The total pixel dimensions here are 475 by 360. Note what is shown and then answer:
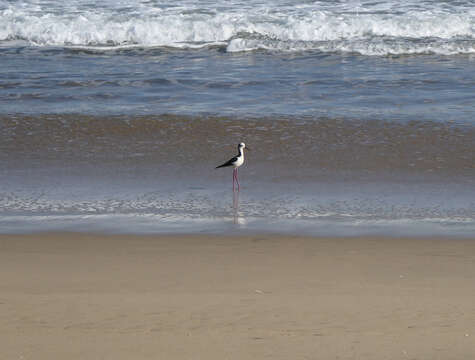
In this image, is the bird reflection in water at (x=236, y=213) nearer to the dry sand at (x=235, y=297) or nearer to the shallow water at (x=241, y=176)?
the shallow water at (x=241, y=176)

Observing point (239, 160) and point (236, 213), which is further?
A: point (239, 160)

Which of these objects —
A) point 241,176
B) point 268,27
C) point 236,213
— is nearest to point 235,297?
point 236,213

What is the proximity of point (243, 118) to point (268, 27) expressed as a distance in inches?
215

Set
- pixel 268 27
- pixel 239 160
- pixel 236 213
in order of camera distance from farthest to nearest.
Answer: pixel 268 27 → pixel 239 160 → pixel 236 213

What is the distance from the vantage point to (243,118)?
964 centimetres

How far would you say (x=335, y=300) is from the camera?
4.71 metres

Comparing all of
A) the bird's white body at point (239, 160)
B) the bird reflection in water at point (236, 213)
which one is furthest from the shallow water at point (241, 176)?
the bird's white body at point (239, 160)

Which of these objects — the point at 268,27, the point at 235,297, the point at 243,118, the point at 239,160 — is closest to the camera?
the point at 235,297

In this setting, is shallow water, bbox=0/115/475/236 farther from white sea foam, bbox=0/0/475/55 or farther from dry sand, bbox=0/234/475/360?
white sea foam, bbox=0/0/475/55

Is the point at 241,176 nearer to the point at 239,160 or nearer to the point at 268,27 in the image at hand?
the point at 239,160

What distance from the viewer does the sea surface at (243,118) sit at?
675 centimetres

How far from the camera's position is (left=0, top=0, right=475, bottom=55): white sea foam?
1390 centimetres

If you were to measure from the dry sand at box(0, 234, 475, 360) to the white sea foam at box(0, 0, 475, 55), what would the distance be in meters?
8.18

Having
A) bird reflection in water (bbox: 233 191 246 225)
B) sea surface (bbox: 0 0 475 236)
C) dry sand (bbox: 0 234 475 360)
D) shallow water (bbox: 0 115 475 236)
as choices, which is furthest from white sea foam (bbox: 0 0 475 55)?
dry sand (bbox: 0 234 475 360)
